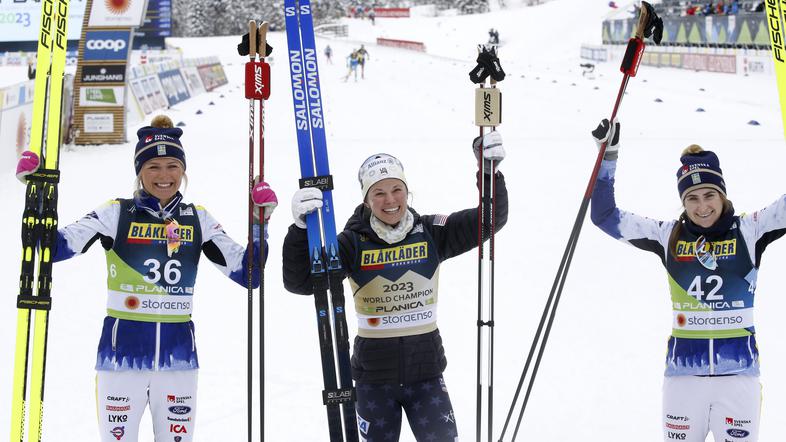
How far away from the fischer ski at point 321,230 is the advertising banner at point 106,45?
14364 millimetres

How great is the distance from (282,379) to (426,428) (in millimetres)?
2601

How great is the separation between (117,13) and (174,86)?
9.39 m

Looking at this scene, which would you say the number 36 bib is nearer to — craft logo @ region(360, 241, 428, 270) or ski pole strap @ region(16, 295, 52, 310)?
ski pole strap @ region(16, 295, 52, 310)

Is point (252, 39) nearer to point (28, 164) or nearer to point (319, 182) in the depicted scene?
point (319, 182)

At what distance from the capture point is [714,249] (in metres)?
3.59

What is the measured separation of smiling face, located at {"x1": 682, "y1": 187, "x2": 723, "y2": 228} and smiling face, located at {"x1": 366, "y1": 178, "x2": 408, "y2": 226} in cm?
119

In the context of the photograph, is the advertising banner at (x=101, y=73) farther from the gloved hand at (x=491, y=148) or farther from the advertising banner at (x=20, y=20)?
the advertising banner at (x=20, y=20)

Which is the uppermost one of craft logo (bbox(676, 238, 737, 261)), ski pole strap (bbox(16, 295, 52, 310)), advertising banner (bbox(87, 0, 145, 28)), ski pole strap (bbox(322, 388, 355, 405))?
advertising banner (bbox(87, 0, 145, 28))

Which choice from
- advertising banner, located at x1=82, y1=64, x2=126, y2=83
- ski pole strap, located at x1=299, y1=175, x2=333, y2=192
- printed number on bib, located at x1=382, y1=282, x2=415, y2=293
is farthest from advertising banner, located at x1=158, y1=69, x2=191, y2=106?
printed number on bib, located at x1=382, y1=282, x2=415, y2=293

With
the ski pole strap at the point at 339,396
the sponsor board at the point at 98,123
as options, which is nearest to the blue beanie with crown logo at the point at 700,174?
the ski pole strap at the point at 339,396

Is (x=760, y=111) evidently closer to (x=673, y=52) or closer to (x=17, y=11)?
(x=673, y=52)

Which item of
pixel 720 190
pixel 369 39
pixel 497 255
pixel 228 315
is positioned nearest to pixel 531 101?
pixel 497 255

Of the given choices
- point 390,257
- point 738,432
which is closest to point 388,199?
point 390,257

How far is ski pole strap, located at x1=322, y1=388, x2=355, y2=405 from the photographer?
11.5 feet
